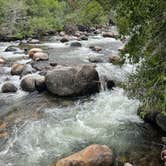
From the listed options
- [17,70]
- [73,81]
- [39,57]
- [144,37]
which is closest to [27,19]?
[39,57]

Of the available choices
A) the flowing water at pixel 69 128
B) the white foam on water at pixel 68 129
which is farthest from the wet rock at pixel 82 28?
the white foam on water at pixel 68 129

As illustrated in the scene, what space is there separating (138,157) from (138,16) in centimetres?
311

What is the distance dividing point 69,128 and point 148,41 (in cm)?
342

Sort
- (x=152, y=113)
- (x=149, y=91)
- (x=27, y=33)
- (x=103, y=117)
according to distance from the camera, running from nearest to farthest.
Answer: (x=149, y=91)
(x=152, y=113)
(x=103, y=117)
(x=27, y=33)

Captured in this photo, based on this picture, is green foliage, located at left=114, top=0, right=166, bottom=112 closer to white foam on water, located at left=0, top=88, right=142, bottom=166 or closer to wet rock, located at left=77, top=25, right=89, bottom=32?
white foam on water, located at left=0, top=88, right=142, bottom=166

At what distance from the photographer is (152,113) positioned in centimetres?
879

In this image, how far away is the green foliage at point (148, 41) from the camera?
6.36 meters

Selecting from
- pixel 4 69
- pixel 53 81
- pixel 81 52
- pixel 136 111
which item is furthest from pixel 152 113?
pixel 81 52

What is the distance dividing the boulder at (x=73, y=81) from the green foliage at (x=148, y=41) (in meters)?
4.25

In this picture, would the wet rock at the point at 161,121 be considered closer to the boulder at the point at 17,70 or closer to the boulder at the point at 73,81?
the boulder at the point at 73,81

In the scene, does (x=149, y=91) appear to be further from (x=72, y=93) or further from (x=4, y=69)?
(x=4, y=69)

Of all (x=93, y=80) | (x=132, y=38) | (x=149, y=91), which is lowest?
(x=93, y=80)

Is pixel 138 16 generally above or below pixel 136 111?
above

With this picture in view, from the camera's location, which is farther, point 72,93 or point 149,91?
point 72,93
